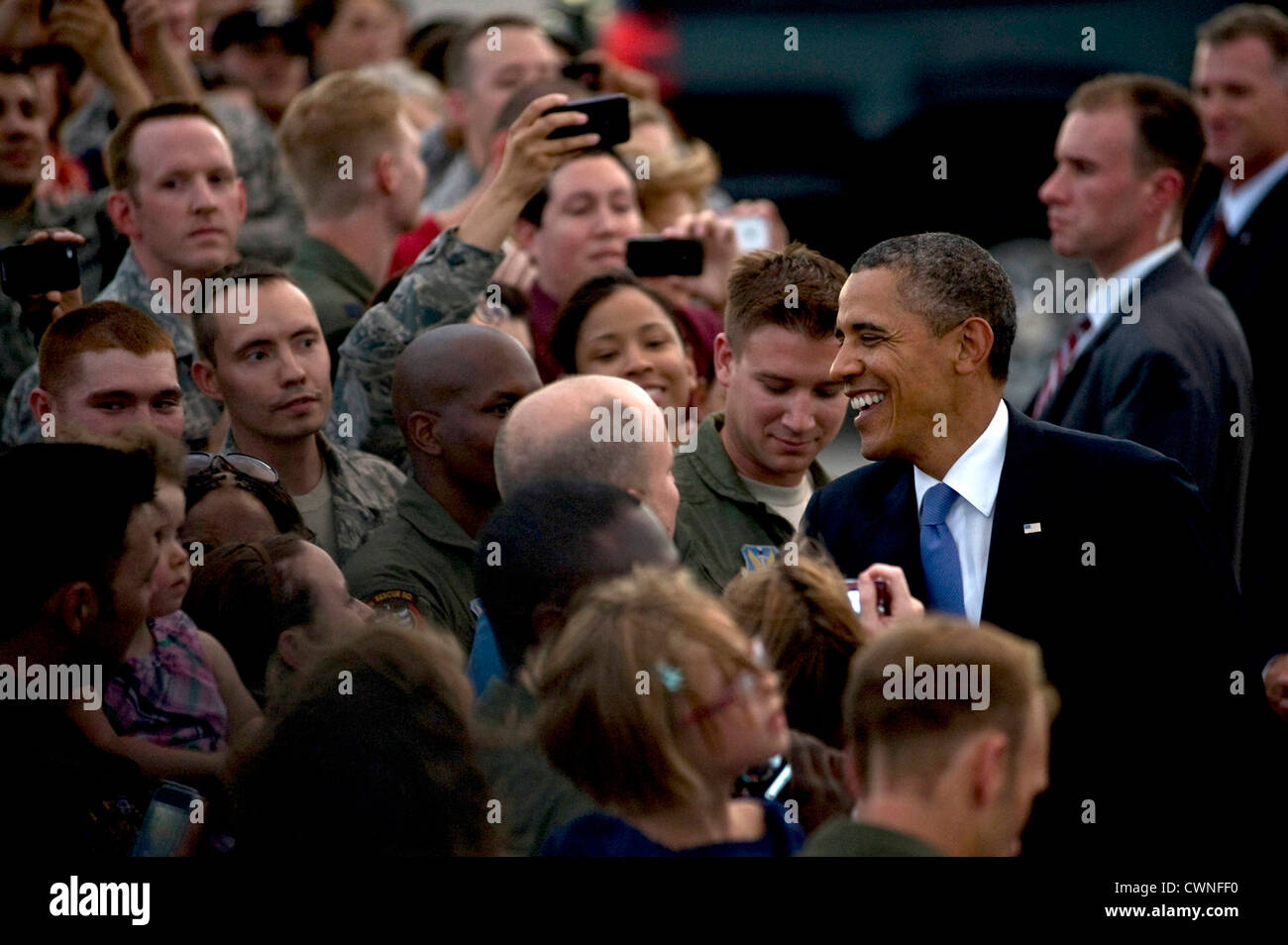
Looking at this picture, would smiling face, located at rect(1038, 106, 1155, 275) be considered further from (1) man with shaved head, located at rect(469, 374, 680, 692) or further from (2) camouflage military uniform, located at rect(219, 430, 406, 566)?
(2) camouflage military uniform, located at rect(219, 430, 406, 566)

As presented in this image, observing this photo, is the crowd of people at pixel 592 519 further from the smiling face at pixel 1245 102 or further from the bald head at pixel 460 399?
the smiling face at pixel 1245 102

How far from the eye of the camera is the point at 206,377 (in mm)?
4473

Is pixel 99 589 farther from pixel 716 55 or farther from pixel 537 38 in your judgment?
pixel 716 55

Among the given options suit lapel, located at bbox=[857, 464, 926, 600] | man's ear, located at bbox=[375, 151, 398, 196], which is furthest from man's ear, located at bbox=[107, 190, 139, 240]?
suit lapel, located at bbox=[857, 464, 926, 600]

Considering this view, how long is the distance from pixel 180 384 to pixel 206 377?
0.27 m

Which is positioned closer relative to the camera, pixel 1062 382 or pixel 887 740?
pixel 887 740

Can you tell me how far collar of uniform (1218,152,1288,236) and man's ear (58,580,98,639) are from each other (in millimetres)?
4586

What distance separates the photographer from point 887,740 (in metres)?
2.42

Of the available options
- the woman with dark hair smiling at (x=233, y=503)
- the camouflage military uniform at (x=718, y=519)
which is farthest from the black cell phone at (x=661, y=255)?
the woman with dark hair smiling at (x=233, y=503)

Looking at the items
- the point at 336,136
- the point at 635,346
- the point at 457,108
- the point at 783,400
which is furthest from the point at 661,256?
the point at 457,108

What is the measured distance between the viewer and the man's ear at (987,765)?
2.37 meters

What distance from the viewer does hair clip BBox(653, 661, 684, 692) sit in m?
2.50
